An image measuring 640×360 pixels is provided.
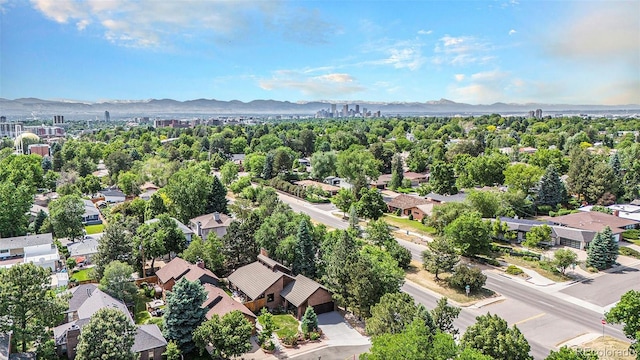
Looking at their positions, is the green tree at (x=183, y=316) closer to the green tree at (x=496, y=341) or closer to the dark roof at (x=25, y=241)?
the green tree at (x=496, y=341)

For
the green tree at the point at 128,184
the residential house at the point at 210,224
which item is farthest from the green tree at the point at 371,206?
the green tree at the point at 128,184

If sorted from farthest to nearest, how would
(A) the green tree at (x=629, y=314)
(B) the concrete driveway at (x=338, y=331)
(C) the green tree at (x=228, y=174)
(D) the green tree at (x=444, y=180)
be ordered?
(C) the green tree at (x=228, y=174)
(D) the green tree at (x=444, y=180)
(B) the concrete driveway at (x=338, y=331)
(A) the green tree at (x=629, y=314)

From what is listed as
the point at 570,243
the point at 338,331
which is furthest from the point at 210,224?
the point at 570,243

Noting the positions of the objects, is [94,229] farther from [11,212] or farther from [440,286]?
[440,286]

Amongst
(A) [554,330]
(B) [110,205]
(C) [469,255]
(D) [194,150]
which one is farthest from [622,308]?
(D) [194,150]

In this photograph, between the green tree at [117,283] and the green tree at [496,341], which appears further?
the green tree at [117,283]

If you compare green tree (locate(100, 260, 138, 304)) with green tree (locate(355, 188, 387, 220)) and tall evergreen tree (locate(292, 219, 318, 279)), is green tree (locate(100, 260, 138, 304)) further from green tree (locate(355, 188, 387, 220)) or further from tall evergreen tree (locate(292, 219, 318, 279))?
green tree (locate(355, 188, 387, 220))

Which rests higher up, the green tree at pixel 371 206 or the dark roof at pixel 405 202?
the green tree at pixel 371 206

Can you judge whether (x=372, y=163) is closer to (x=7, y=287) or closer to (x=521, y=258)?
(x=521, y=258)
